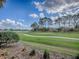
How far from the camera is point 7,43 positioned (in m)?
12.8

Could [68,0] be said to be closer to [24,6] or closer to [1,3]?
[24,6]

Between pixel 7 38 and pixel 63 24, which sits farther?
pixel 63 24

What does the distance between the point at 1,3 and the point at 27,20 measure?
8.52 ft

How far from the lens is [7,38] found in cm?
1213

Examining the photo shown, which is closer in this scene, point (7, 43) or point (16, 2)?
point (16, 2)

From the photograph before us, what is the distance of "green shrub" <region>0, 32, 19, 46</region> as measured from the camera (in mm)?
11911

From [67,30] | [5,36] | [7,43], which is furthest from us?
[67,30]

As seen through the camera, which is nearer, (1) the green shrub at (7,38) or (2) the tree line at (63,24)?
(1) the green shrub at (7,38)

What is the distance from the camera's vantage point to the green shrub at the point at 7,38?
469 inches

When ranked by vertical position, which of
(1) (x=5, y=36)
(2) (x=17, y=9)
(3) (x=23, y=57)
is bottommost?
(3) (x=23, y=57)

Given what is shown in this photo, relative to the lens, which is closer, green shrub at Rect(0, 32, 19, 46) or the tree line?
green shrub at Rect(0, 32, 19, 46)

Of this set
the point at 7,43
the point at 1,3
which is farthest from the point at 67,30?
the point at 1,3

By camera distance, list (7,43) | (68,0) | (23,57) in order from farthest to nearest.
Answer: (7,43)
(68,0)
(23,57)

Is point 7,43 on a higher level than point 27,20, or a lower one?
lower
